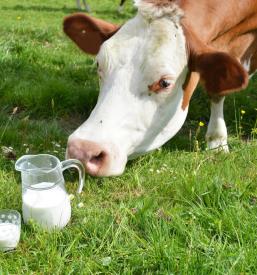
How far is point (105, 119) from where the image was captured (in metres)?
3.25

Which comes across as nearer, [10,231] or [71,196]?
[10,231]

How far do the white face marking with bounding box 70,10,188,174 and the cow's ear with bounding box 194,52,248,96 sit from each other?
137 millimetres

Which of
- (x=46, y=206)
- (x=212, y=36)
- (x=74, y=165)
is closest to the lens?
(x=46, y=206)

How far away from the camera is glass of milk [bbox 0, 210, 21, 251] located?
274 centimetres

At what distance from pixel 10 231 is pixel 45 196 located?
30 cm

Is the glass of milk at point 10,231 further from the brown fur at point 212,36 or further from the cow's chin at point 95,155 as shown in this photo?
the brown fur at point 212,36

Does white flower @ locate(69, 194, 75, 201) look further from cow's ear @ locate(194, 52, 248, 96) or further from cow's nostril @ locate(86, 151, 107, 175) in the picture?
cow's ear @ locate(194, 52, 248, 96)

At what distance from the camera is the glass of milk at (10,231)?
2.74m

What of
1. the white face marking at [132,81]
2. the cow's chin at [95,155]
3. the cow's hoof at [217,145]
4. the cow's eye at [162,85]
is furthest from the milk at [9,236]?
the cow's hoof at [217,145]

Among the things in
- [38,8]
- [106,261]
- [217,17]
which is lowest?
[38,8]

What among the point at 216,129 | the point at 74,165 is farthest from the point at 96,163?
the point at 216,129

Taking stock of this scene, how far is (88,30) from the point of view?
4211mm

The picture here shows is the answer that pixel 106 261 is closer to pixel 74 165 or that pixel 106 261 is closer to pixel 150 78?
pixel 74 165

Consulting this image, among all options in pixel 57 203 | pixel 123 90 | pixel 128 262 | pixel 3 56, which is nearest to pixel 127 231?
pixel 128 262
